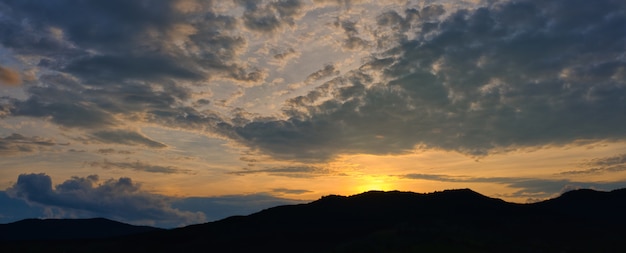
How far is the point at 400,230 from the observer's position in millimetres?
105875

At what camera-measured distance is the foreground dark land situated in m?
101

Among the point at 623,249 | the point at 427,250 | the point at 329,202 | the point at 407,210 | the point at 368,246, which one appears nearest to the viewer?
the point at 427,250

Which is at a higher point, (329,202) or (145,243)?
(329,202)

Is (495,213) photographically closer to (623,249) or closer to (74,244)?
(623,249)

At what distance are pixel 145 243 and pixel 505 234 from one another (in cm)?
10160

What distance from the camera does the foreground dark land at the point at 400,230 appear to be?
101 meters

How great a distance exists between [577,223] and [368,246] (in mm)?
86289

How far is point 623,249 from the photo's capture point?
112500 mm

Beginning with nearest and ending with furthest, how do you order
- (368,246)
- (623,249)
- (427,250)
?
(427,250), (368,246), (623,249)

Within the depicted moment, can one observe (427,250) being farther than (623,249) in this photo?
No

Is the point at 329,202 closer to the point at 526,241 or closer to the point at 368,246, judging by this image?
the point at 526,241

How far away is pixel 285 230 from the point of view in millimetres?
159875

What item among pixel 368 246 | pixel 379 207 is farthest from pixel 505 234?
pixel 379 207

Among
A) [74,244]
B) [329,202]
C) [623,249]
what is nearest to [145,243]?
[74,244]
